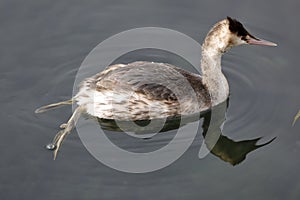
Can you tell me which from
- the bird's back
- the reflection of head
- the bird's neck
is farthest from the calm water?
the bird's back

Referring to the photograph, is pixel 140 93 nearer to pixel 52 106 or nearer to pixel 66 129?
pixel 66 129

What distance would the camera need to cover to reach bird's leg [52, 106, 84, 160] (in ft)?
24.1

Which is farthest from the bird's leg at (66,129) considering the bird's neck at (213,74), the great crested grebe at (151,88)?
the bird's neck at (213,74)

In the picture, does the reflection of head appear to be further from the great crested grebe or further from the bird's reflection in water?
the great crested grebe

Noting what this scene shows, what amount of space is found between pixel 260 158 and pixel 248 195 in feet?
2.07

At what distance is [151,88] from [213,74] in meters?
0.84

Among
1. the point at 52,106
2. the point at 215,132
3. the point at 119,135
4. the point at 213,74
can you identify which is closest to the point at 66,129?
the point at 52,106

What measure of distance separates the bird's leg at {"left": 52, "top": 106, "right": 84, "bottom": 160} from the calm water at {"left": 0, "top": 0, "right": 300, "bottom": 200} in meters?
0.07

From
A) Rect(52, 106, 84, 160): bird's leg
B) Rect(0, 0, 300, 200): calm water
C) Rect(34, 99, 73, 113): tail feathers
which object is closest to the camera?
Rect(0, 0, 300, 200): calm water

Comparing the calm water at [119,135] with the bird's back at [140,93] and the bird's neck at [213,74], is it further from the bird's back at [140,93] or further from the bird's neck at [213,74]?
the bird's back at [140,93]

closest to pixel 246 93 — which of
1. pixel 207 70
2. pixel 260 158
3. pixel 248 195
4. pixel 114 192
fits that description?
pixel 207 70

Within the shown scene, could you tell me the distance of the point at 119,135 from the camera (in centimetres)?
752

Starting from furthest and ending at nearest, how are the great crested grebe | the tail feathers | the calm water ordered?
the tail feathers, the great crested grebe, the calm water

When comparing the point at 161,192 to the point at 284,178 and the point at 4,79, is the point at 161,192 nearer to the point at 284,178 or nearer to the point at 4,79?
the point at 284,178
